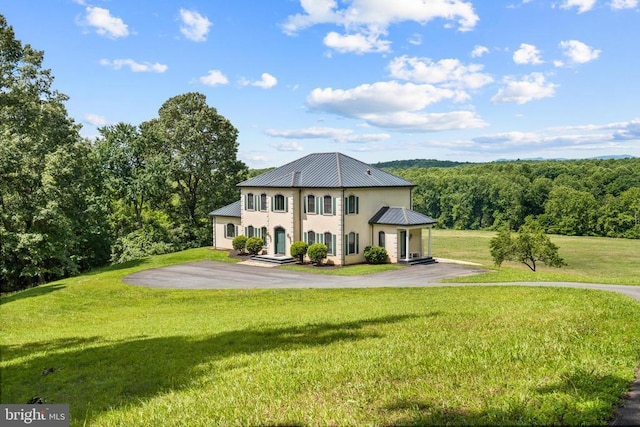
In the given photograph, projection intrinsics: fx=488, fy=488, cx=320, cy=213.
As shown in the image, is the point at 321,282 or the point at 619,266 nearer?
the point at 321,282

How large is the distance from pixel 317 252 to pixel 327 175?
644 centimetres

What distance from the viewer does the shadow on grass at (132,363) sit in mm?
8836

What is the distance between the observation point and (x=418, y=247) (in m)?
38.8

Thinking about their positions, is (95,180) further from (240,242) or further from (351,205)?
(351,205)

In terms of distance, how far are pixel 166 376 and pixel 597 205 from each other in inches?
4080

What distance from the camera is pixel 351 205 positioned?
3741 cm

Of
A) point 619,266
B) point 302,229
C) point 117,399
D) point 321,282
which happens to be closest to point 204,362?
point 117,399

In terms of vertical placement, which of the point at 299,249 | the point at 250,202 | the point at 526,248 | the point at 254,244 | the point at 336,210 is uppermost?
the point at 250,202

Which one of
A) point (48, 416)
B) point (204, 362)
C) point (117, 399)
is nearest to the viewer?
point (48, 416)

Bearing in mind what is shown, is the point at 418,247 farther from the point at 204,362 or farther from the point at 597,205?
the point at 597,205

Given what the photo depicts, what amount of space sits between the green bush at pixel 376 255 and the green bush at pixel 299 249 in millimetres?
4722

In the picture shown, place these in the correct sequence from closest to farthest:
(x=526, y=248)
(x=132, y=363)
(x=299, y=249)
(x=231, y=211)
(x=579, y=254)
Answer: (x=132, y=363) < (x=299, y=249) < (x=231, y=211) < (x=526, y=248) < (x=579, y=254)

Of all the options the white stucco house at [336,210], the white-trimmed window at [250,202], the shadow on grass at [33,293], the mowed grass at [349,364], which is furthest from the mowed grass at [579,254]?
the shadow on grass at [33,293]

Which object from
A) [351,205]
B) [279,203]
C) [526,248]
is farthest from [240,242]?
[526,248]
